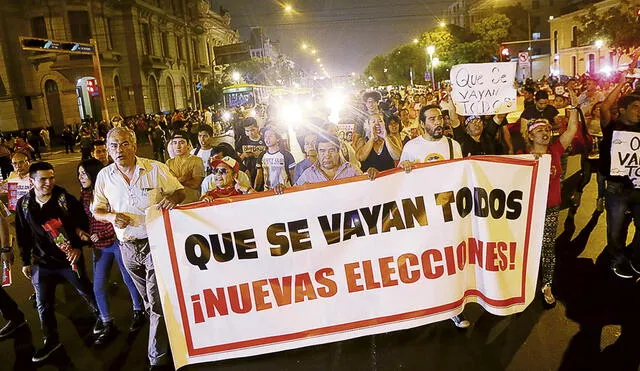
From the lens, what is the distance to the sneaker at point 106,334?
499 centimetres

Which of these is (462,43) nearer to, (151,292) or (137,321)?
(137,321)

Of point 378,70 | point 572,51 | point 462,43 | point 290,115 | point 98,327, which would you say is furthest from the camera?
point 378,70

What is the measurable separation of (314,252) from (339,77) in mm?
97229

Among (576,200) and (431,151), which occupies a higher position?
(431,151)

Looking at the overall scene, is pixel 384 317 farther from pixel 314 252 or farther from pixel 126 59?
pixel 126 59

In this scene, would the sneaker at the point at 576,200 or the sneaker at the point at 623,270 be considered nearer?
the sneaker at the point at 623,270

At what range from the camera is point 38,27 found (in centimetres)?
3750

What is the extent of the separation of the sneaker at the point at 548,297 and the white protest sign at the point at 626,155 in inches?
56.9

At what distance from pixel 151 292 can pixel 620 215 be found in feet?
15.3

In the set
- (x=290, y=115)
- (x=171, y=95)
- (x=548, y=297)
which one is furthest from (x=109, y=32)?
(x=548, y=297)

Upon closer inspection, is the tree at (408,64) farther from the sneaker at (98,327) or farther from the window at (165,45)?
the sneaker at (98,327)

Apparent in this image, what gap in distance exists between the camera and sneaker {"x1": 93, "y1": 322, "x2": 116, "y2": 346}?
4988 mm

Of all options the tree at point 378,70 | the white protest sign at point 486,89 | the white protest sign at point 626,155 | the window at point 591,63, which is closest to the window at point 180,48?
the window at point 591,63

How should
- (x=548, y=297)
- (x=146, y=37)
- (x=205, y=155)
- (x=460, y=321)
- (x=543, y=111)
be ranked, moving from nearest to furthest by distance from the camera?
(x=460, y=321) → (x=548, y=297) → (x=205, y=155) → (x=543, y=111) → (x=146, y=37)
